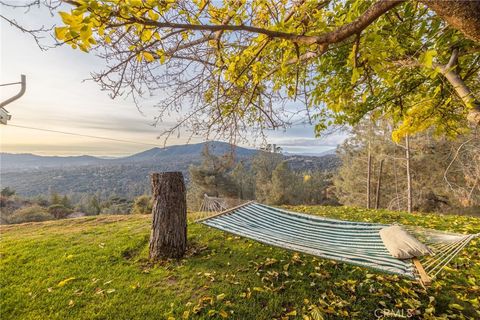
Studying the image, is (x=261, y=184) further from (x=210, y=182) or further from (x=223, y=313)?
(x=223, y=313)

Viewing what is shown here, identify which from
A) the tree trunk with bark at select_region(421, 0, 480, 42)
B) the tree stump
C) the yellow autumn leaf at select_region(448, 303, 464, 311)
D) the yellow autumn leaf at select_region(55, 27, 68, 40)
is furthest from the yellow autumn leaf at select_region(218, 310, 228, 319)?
the tree trunk with bark at select_region(421, 0, 480, 42)

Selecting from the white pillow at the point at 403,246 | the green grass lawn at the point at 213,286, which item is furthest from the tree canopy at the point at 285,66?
the green grass lawn at the point at 213,286

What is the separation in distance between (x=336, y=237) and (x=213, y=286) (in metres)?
1.27

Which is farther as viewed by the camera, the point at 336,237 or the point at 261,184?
the point at 261,184

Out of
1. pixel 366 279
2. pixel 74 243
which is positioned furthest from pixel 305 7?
pixel 74 243

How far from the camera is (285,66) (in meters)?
1.62

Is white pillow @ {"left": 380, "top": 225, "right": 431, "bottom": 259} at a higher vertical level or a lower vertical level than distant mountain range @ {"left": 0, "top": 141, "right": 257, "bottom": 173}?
lower

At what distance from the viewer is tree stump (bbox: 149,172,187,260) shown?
2848 mm

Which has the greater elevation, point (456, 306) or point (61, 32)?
point (61, 32)

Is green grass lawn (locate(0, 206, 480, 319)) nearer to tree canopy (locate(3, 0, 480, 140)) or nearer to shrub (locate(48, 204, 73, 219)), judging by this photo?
tree canopy (locate(3, 0, 480, 140))

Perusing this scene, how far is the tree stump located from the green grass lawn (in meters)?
0.16

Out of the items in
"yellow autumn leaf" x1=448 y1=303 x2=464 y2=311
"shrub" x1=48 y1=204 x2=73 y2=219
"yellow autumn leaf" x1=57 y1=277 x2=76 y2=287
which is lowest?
"shrub" x1=48 y1=204 x2=73 y2=219

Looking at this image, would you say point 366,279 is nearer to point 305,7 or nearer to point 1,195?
point 305,7

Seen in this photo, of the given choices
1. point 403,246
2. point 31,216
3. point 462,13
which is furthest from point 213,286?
point 31,216
